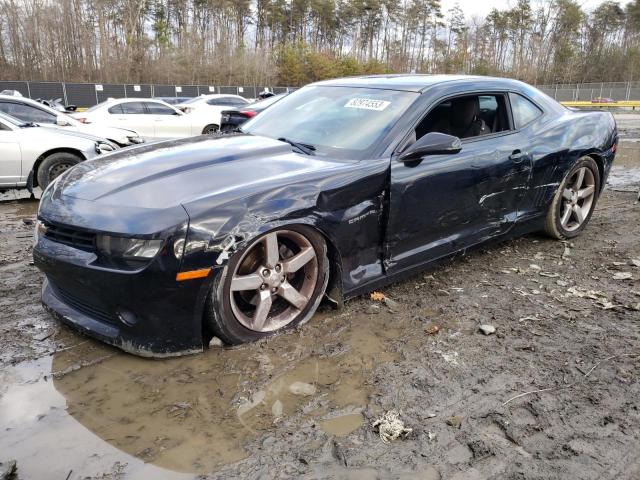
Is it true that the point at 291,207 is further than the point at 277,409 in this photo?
Yes

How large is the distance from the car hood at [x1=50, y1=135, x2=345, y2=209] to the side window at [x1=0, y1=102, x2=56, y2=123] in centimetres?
541

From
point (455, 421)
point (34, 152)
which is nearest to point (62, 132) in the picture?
point (34, 152)

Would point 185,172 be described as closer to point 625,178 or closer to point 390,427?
point 390,427

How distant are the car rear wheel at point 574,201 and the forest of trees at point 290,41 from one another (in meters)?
41.1

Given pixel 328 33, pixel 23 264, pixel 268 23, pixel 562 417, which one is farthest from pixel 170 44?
pixel 562 417

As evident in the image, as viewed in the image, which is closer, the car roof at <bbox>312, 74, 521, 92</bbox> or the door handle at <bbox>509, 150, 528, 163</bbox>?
the car roof at <bbox>312, 74, 521, 92</bbox>

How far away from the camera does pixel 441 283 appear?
13.4 feet

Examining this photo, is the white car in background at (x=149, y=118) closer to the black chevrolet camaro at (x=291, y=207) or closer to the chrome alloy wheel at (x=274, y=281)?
the black chevrolet camaro at (x=291, y=207)

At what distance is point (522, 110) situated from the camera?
4500mm

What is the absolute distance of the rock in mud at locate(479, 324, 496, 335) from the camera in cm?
331

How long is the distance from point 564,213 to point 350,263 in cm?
286

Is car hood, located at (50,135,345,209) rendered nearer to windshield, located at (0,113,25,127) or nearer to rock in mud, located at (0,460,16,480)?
rock in mud, located at (0,460,16,480)

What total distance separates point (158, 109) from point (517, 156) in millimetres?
11224

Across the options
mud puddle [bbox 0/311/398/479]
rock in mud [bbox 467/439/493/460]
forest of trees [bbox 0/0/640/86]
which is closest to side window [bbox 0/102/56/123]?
mud puddle [bbox 0/311/398/479]
